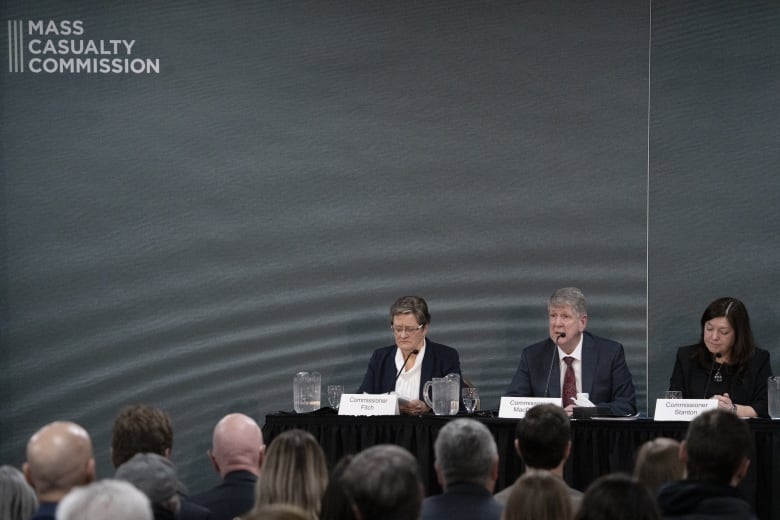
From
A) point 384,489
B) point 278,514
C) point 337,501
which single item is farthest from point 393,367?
point 278,514

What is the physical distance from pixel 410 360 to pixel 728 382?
5.07 ft

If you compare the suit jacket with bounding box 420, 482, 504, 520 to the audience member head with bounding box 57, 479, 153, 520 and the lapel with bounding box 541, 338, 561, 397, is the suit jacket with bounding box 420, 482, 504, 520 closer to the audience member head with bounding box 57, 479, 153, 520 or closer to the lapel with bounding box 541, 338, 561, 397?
the audience member head with bounding box 57, 479, 153, 520

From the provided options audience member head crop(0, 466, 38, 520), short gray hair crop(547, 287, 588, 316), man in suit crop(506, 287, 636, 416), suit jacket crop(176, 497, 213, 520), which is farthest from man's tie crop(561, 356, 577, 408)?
audience member head crop(0, 466, 38, 520)

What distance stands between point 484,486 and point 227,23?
3855 millimetres

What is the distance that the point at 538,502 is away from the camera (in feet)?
8.70

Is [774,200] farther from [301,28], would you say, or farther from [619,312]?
[301,28]

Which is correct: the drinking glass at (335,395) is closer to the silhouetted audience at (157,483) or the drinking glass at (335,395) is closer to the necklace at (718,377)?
the necklace at (718,377)

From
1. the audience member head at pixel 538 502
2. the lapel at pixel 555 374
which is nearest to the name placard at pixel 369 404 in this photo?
the lapel at pixel 555 374

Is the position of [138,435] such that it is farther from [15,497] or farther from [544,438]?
[544,438]

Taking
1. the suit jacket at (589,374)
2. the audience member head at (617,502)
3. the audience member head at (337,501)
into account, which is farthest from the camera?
the suit jacket at (589,374)

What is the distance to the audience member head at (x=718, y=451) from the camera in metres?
2.87

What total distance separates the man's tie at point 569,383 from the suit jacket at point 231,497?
2360 mm

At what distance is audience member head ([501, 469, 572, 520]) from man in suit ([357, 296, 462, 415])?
9.28 ft

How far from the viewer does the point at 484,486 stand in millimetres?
3088
